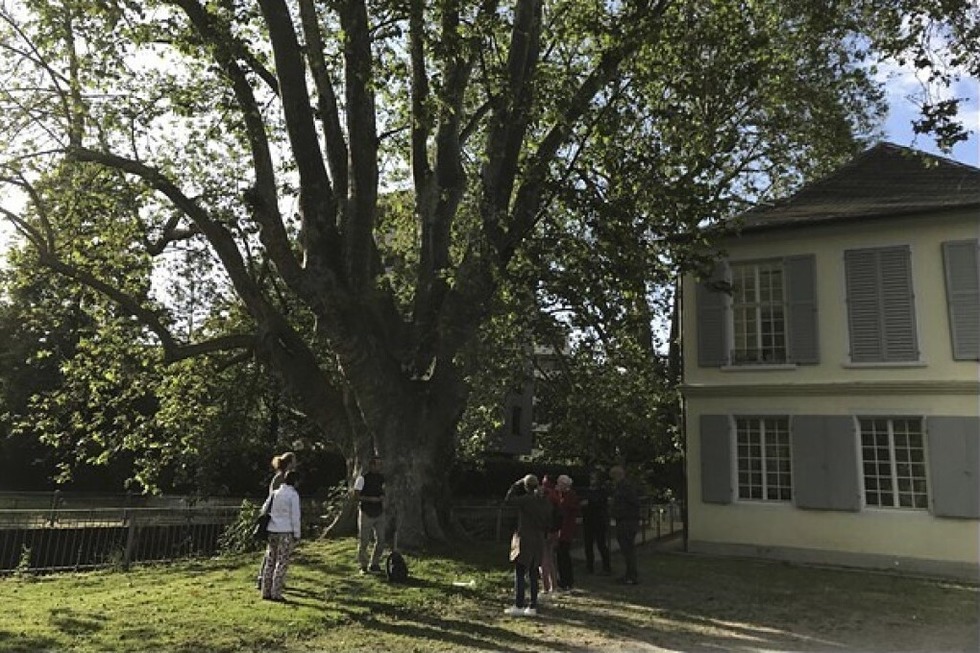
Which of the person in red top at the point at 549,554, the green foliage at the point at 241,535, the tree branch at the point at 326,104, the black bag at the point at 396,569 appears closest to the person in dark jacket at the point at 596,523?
the person in red top at the point at 549,554

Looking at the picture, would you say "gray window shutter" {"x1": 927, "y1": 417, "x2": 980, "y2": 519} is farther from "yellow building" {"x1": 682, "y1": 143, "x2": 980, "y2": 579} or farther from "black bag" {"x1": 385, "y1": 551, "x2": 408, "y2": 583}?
"black bag" {"x1": 385, "y1": 551, "x2": 408, "y2": 583}

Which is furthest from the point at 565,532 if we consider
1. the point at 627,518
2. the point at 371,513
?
the point at 371,513

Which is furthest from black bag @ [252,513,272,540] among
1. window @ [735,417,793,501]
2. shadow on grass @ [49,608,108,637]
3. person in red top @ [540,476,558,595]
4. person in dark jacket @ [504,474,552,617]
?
window @ [735,417,793,501]

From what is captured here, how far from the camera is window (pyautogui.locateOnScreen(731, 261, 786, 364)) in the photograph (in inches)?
651

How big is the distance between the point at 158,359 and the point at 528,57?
9739 mm

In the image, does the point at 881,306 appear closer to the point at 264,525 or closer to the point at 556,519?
the point at 556,519

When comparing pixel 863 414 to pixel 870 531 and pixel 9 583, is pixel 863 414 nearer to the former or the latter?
pixel 870 531

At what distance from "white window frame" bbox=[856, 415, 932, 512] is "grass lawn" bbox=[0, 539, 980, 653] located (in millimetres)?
1891

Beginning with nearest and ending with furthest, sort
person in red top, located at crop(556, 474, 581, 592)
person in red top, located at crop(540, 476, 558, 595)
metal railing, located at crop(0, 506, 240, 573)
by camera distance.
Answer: person in red top, located at crop(540, 476, 558, 595)
person in red top, located at crop(556, 474, 581, 592)
metal railing, located at crop(0, 506, 240, 573)

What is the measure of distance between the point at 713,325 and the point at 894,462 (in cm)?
452

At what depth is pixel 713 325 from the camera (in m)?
17.0

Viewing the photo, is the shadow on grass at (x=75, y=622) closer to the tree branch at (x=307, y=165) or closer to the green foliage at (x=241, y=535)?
the tree branch at (x=307, y=165)

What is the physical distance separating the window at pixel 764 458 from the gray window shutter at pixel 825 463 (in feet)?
1.07

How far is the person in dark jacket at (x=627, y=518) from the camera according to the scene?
1144 centimetres
